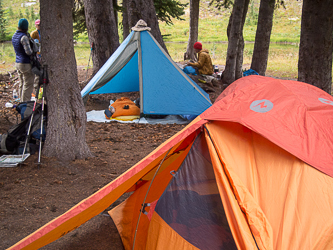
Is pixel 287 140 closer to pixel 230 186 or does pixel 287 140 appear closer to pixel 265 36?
pixel 230 186

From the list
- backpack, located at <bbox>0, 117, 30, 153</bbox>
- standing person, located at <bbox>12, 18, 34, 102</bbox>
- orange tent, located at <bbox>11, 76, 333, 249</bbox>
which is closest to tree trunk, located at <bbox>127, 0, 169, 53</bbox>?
standing person, located at <bbox>12, 18, 34, 102</bbox>

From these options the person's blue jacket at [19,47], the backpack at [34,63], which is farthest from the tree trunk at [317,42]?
the person's blue jacket at [19,47]

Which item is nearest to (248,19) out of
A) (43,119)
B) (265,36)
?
(265,36)

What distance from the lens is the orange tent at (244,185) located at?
6.43 ft

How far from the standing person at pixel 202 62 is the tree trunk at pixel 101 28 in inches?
92.5

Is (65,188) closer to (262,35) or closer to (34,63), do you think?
(34,63)

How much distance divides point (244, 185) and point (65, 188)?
91.0 inches

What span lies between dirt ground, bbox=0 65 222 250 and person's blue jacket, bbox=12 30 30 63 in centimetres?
138

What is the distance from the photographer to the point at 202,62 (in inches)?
348

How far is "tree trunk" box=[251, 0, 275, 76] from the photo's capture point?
10.8 meters

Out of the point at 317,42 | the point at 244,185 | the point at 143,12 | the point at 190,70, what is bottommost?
the point at 244,185

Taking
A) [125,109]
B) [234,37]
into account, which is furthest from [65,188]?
[234,37]

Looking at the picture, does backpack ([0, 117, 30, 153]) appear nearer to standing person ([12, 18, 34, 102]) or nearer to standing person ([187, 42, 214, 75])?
standing person ([12, 18, 34, 102])

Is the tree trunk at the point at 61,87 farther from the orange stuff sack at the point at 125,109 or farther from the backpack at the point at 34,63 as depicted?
the orange stuff sack at the point at 125,109
